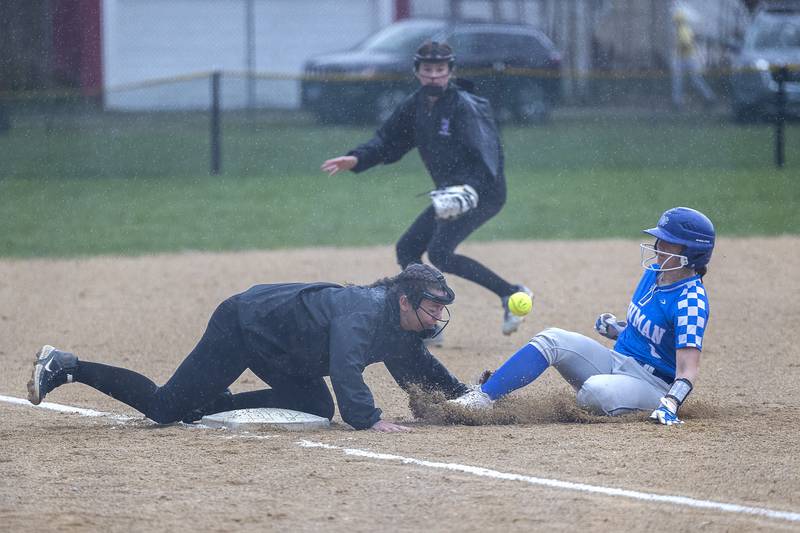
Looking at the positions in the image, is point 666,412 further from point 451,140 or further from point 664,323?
point 451,140

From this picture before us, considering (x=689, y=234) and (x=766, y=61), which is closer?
(x=689, y=234)

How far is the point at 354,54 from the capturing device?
62.8ft

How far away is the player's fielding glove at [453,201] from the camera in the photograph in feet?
23.7

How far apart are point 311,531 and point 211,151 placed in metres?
13.0

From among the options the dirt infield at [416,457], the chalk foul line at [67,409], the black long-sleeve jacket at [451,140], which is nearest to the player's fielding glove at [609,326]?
the dirt infield at [416,457]

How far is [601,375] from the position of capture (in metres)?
5.54

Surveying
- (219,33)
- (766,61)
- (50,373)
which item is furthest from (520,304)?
(219,33)

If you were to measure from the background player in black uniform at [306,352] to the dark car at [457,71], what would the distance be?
10464 millimetres

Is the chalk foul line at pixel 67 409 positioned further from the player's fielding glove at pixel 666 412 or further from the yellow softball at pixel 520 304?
the player's fielding glove at pixel 666 412

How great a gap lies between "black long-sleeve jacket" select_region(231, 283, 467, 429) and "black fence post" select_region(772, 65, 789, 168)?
12687mm

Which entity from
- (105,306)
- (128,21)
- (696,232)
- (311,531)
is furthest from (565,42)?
(311,531)

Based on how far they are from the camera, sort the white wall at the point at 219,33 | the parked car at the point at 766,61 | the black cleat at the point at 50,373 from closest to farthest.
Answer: the black cleat at the point at 50,373
the parked car at the point at 766,61
the white wall at the point at 219,33

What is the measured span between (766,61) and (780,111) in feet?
12.1

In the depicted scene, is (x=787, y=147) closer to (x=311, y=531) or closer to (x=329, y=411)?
(x=329, y=411)
